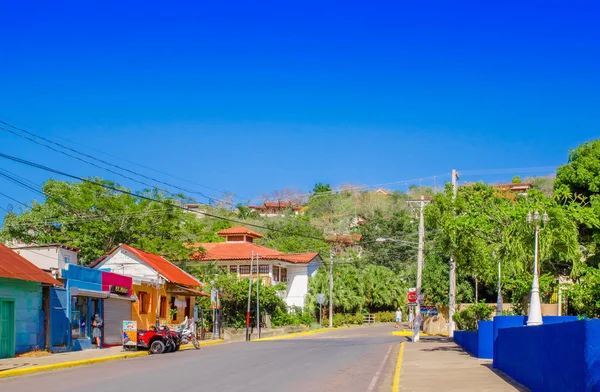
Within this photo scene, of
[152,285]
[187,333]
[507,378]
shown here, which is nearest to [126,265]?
[152,285]

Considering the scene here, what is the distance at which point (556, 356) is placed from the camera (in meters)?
11.7

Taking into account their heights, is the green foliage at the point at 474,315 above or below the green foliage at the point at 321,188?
below

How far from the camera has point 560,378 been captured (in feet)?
37.3

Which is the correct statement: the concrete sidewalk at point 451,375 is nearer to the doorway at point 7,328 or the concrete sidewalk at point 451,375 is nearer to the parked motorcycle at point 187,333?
the parked motorcycle at point 187,333

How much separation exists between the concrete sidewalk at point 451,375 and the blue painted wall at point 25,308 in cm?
1424

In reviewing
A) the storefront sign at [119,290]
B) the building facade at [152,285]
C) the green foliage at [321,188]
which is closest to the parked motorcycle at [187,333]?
the storefront sign at [119,290]

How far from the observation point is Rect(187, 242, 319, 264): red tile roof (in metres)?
63.1

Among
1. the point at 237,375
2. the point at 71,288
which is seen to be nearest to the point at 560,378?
the point at 237,375

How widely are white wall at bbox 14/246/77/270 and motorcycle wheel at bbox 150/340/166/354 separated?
12.5 metres

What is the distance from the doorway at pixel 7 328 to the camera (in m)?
25.3

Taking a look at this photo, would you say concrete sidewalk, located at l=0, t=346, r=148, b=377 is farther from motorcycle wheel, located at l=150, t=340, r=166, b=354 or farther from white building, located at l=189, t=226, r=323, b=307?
white building, located at l=189, t=226, r=323, b=307

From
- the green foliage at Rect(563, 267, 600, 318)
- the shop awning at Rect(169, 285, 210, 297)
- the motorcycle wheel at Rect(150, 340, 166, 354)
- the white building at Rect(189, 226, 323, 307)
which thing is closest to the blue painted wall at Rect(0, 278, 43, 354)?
the motorcycle wheel at Rect(150, 340, 166, 354)

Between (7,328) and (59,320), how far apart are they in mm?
4191

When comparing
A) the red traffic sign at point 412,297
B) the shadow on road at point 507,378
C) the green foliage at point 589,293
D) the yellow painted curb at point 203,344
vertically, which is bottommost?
the yellow painted curb at point 203,344
